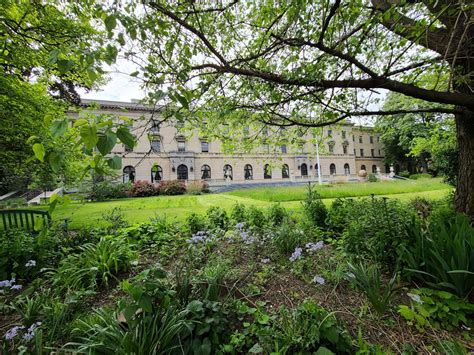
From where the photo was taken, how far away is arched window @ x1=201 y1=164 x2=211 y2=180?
101ft

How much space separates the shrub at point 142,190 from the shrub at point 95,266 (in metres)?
19.3

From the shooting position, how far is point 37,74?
6297 mm

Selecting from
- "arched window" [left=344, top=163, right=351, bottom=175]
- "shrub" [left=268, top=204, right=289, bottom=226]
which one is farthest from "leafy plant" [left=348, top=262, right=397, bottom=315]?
"arched window" [left=344, top=163, right=351, bottom=175]

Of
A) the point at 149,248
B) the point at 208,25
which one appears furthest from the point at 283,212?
the point at 208,25

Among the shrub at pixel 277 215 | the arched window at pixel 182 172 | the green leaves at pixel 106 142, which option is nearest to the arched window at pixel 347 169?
the arched window at pixel 182 172

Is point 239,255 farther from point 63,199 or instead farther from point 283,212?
point 63,199

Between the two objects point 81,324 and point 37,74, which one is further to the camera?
point 37,74

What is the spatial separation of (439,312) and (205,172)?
30.0 metres

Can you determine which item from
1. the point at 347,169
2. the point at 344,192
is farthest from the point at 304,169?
the point at 344,192

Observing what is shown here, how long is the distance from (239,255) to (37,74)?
8.02m

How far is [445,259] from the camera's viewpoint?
6.38 ft

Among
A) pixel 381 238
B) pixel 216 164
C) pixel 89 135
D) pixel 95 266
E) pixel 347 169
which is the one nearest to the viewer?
pixel 89 135

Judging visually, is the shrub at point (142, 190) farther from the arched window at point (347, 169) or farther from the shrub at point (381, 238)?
the arched window at point (347, 169)

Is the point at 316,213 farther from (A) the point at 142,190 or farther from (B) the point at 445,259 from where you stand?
(A) the point at 142,190
